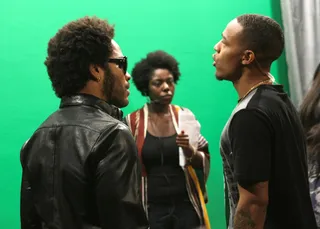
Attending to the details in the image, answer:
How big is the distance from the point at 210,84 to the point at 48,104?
1004 millimetres

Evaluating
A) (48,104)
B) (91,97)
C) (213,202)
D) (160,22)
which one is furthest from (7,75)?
(91,97)

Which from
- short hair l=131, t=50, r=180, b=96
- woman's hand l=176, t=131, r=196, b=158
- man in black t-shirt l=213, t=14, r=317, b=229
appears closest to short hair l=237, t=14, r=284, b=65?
man in black t-shirt l=213, t=14, r=317, b=229

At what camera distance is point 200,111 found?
10.8ft

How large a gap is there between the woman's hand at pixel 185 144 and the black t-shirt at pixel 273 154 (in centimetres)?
112

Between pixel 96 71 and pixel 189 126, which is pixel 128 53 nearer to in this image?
pixel 189 126

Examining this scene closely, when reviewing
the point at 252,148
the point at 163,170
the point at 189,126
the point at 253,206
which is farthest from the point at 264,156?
the point at 189,126

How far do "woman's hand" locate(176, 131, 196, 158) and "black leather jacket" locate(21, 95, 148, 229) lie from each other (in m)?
1.36

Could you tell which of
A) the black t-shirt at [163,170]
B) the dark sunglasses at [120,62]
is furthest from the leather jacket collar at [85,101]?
the black t-shirt at [163,170]

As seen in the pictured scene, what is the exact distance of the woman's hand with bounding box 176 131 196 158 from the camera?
274 centimetres

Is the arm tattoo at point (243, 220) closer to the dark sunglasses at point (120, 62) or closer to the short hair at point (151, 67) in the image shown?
the dark sunglasses at point (120, 62)

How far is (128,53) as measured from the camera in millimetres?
3223

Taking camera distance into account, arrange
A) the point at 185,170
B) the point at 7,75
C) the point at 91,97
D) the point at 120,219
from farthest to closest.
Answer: the point at 7,75 → the point at 185,170 → the point at 91,97 → the point at 120,219

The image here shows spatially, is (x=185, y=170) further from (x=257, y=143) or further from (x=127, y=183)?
(x=127, y=183)

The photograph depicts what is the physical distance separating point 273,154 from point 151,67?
5.47ft
